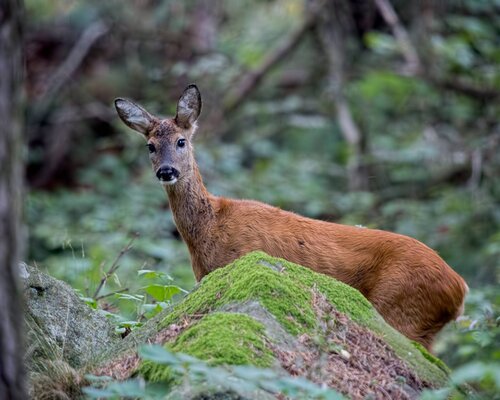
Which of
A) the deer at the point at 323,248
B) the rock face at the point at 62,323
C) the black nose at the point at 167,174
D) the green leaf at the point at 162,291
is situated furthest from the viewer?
the black nose at the point at 167,174

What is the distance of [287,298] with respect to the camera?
4.48 meters

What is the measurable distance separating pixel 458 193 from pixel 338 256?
18.3 feet

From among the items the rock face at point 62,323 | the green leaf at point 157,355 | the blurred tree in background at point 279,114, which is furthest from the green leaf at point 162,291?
the blurred tree in background at point 279,114

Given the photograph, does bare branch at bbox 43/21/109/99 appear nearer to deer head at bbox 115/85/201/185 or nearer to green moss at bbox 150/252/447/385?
deer head at bbox 115/85/201/185

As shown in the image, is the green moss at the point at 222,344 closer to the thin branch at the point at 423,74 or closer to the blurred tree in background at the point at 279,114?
the blurred tree in background at the point at 279,114

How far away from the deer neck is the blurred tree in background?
1.79 metres

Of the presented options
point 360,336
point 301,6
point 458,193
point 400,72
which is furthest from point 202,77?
point 360,336

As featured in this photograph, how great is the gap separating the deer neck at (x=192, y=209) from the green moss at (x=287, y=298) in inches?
68.8

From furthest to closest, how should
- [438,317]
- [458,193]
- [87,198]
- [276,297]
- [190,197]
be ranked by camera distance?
[87,198]
[458,193]
[190,197]
[438,317]
[276,297]

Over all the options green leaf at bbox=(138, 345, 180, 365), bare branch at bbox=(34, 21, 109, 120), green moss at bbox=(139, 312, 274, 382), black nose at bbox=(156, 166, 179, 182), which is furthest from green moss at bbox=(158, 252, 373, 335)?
bare branch at bbox=(34, 21, 109, 120)

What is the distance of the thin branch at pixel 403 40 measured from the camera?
1245 centimetres

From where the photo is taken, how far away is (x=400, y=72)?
12812 millimetres

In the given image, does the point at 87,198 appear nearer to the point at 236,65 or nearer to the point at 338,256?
the point at 236,65

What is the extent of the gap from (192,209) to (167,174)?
0.35 meters
